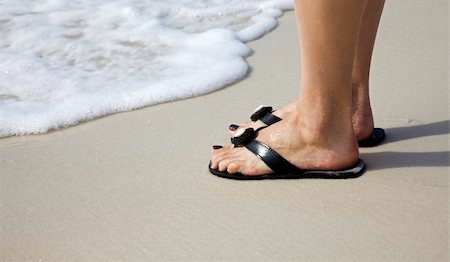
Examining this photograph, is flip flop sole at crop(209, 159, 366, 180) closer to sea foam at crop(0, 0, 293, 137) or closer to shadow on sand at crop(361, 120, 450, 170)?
shadow on sand at crop(361, 120, 450, 170)

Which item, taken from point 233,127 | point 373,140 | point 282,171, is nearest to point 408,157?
point 373,140

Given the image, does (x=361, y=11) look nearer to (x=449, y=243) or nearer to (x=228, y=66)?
(x=449, y=243)

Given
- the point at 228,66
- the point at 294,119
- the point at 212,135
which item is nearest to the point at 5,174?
the point at 212,135

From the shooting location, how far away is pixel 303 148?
1.96 metres

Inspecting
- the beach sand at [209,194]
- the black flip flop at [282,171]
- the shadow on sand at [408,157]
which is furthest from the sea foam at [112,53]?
the shadow on sand at [408,157]

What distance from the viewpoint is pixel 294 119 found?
6.48ft

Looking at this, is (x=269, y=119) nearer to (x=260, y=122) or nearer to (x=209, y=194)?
(x=260, y=122)

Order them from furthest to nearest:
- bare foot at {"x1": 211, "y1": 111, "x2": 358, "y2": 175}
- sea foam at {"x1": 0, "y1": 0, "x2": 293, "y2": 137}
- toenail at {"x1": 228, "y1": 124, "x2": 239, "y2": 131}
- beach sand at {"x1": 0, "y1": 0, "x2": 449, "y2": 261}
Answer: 1. sea foam at {"x1": 0, "y1": 0, "x2": 293, "y2": 137}
2. toenail at {"x1": 228, "y1": 124, "x2": 239, "y2": 131}
3. bare foot at {"x1": 211, "y1": 111, "x2": 358, "y2": 175}
4. beach sand at {"x1": 0, "y1": 0, "x2": 449, "y2": 261}

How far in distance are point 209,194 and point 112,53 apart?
1.36m

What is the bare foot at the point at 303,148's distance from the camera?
1.92m

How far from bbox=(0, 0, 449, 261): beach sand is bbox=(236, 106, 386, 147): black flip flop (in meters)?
0.03

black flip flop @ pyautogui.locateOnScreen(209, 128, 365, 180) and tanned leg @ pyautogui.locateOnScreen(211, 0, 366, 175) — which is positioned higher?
tanned leg @ pyautogui.locateOnScreen(211, 0, 366, 175)

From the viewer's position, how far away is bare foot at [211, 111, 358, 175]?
1.92m

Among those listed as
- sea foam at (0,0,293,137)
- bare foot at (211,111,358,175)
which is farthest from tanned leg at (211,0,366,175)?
sea foam at (0,0,293,137)
